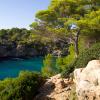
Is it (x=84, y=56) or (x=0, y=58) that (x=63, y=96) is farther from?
(x=0, y=58)

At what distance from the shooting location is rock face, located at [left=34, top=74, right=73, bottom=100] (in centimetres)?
1484

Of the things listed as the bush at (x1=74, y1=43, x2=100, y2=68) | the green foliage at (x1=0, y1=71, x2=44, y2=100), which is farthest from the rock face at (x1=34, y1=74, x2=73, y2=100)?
the bush at (x1=74, y1=43, x2=100, y2=68)

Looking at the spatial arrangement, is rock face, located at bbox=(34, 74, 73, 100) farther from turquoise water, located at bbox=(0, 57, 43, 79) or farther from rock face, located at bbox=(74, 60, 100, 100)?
turquoise water, located at bbox=(0, 57, 43, 79)

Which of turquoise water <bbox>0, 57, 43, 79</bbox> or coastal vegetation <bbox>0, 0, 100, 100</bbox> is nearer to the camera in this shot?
coastal vegetation <bbox>0, 0, 100, 100</bbox>

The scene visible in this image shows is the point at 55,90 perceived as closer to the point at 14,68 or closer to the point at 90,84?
the point at 90,84

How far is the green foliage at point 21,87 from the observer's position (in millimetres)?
15087

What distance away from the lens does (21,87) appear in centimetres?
1541

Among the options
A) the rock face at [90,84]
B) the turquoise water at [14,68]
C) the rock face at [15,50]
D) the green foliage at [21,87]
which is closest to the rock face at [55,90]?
the green foliage at [21,87]

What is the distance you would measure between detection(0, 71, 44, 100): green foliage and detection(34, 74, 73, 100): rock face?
18.8 inches

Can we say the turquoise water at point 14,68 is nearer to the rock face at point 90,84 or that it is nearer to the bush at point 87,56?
the bush at point 87,56

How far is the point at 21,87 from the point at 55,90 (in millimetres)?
2067

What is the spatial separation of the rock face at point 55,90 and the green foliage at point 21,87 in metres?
0.48

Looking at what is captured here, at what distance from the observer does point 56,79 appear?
17.2 m

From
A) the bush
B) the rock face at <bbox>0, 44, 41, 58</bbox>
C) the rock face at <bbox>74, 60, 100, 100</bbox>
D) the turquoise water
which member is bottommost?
the turquoise water
